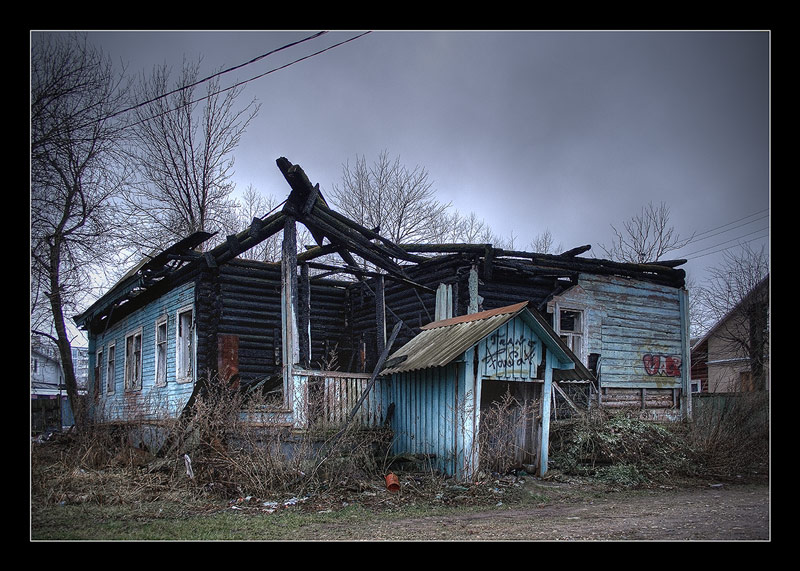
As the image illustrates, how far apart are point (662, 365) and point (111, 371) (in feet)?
51.0

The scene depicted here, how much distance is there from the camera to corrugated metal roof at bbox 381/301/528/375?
29.3ft

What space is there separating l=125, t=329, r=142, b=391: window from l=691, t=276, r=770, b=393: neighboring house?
13.9 m

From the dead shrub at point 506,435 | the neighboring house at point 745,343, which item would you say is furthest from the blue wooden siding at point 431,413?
the neighboring house at point 745,343

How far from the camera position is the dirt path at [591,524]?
6.52m

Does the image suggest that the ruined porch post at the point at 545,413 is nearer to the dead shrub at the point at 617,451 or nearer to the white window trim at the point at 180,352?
the dead shrub at the point at 617,451

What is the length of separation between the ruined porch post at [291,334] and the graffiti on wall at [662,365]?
846 centimetres

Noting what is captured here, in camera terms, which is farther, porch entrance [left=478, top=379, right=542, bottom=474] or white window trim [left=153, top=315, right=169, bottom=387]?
white window trim [left=153, top=315, right=169, bottom=387]

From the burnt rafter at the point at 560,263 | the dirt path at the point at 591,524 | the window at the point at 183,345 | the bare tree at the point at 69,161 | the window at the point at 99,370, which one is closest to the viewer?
the dirt path at the point at 591,524

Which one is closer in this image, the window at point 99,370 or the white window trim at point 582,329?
the white window trim at point 582,329

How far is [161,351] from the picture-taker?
53.1 ft

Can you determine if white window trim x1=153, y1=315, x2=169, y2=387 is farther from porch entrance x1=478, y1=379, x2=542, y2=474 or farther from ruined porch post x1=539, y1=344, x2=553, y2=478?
ruined porch post x1=539, y1=344, x2=553, y2=478

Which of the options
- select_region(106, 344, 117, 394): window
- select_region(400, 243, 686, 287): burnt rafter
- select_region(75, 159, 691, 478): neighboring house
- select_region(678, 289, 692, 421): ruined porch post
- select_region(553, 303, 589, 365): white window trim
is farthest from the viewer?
select_region(106, 344, 117, 394): window

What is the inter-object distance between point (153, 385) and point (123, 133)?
23.2 ft

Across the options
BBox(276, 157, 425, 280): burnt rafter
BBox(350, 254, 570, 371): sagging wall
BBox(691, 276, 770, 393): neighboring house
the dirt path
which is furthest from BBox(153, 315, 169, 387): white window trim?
BBox(691, 276, 770, 393): neighboring house
